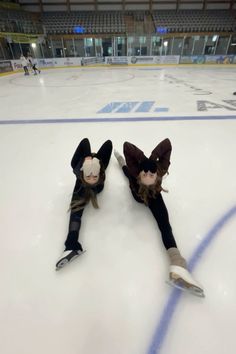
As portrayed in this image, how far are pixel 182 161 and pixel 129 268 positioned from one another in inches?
50.4

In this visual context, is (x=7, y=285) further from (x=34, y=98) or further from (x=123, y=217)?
(x=34, y=98)

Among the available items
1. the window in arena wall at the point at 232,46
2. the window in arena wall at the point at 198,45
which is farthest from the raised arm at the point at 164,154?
the window in arena wall at the point at 232,46

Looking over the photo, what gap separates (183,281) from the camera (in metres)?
0.90

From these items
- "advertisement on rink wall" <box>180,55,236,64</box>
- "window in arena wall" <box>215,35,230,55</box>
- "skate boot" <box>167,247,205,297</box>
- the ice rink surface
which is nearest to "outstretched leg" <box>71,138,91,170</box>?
the ice rink surface

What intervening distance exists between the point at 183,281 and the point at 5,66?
13.4 m

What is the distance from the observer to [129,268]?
1.04m

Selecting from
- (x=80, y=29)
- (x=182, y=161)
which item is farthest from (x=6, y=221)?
(x=80, y=29)

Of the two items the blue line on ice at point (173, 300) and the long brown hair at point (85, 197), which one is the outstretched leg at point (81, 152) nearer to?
the long brown hair at point (85, 197)

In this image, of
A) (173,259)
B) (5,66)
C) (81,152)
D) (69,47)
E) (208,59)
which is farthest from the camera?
(69,47)

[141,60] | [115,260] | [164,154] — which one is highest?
[164,154]

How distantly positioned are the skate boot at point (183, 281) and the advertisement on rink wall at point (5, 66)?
12.9m

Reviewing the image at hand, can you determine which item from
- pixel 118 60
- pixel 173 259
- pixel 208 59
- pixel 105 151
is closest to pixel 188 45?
pixel 208 59

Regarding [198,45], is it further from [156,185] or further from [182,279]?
[182,279]

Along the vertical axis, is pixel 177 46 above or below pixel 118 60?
above
